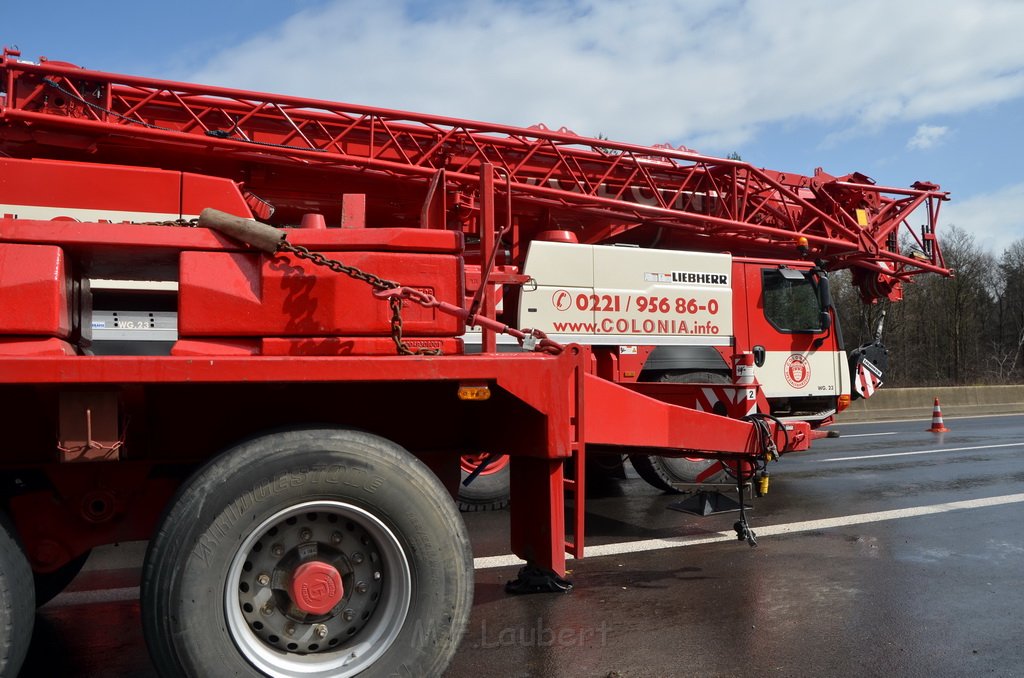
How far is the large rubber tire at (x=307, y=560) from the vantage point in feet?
8.64

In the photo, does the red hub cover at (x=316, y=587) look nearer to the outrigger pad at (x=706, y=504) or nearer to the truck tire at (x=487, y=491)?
the outrigger pad at (x=706, y=504)

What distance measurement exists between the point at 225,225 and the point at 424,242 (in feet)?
2.62

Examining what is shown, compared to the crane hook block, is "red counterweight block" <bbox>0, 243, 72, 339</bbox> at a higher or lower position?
lower

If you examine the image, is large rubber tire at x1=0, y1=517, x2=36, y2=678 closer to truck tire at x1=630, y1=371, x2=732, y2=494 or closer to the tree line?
truck tire at x1=630, y1=371, x2=732, y2=494

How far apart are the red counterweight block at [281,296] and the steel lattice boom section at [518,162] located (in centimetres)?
404

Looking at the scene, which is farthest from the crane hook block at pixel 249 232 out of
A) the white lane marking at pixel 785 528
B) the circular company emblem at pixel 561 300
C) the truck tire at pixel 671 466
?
the truck tire at pixel 671 466

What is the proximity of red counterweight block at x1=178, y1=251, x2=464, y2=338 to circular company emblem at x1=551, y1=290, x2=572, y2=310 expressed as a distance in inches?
172

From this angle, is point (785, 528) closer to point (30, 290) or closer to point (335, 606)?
point (335, 606)

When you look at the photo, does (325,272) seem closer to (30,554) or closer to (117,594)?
(30,554)

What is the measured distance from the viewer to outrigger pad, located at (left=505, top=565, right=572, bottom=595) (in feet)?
15.9
